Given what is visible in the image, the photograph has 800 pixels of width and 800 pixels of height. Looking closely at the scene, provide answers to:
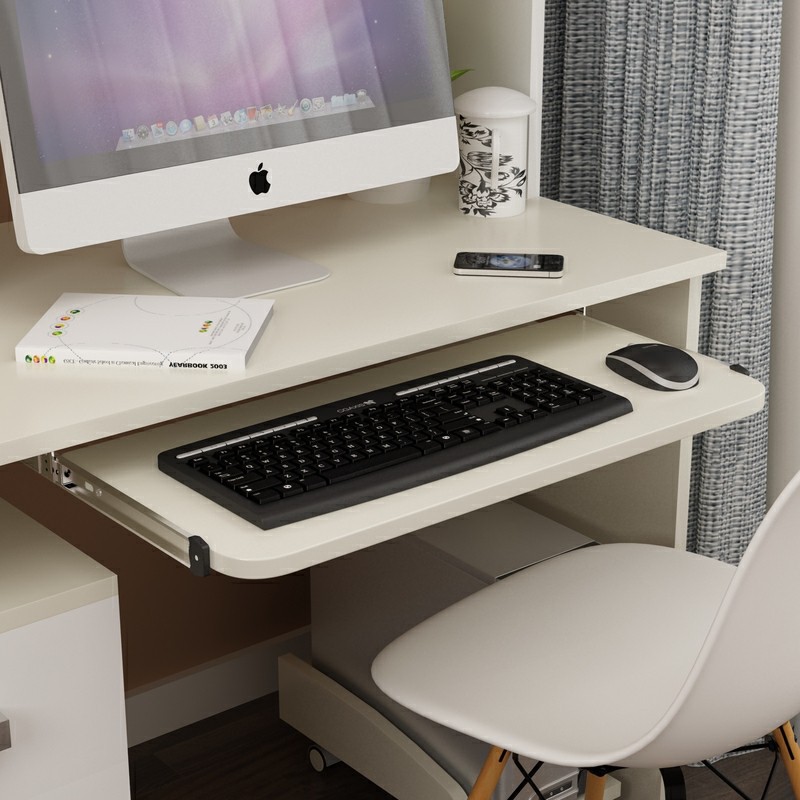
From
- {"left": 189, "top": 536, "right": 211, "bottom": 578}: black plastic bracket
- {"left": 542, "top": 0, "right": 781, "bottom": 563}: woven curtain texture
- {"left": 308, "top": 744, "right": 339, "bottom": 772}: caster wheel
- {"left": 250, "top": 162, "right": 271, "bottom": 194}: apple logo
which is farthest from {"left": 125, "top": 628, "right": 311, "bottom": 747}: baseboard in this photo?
{"left": 189, "top": 536, "right": 211, "bottom": 578}: black plastic bracket

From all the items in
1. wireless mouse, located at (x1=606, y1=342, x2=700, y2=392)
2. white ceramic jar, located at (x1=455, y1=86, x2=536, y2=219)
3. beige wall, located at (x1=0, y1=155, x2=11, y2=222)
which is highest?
white ceramic jar, located at (x1=455, y1=86, x2=536, y2=219)

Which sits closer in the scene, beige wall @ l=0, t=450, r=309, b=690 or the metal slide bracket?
the metal slide bracket

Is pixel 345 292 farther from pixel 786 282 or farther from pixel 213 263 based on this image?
pixel 786 282

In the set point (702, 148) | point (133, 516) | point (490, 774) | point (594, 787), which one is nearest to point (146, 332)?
point (133, 516)

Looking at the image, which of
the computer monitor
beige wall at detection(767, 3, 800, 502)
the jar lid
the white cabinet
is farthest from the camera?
beige wall at detection(767, 3, 800, 502)

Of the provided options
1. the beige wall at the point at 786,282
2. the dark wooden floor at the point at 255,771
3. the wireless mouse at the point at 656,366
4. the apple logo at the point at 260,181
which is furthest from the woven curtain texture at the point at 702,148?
the apple logo at the point at 260,181

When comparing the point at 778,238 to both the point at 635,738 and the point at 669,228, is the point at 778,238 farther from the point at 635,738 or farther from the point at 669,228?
the point at 635,738

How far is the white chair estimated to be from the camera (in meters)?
1.07

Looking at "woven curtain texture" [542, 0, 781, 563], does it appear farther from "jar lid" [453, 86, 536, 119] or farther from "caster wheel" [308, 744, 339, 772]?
"caster wheel" [308, 744, 339, 772]

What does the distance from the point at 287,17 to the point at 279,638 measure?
1092 millimetres

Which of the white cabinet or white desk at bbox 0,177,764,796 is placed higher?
white desk at bbox 0,177,764,796

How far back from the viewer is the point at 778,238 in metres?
1.83

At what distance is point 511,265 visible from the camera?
4.83 ft

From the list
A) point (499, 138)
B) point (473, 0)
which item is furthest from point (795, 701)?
Answer: point (473, 0)
